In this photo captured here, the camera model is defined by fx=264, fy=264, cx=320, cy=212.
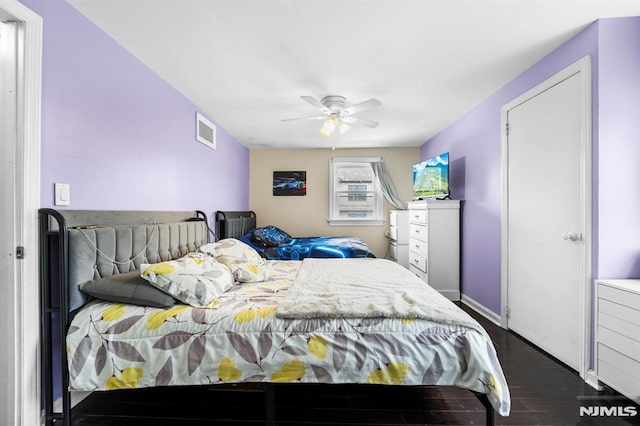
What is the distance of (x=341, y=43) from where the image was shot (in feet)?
6.22

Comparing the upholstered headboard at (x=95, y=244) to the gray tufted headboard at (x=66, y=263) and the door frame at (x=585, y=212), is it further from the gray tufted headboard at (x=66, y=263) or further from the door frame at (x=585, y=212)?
the door frame at (x=585, y=212)

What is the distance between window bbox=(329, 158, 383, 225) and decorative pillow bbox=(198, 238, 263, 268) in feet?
9.31

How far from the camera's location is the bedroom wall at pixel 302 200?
5.15m

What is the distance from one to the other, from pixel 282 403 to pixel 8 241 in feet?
5.60

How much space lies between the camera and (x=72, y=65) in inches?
60.7

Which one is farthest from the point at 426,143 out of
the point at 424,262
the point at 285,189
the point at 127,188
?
the point at 127,188

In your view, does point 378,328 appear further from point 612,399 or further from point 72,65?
point 72,65

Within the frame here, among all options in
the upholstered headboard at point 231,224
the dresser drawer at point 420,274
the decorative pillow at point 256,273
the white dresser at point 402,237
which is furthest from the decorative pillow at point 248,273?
the white dresser at point 402,237

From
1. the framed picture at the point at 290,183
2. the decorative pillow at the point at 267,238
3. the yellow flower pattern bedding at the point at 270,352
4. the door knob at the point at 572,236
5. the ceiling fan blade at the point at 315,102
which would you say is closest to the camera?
the yellow flower pattern bedding at the point at 270,352

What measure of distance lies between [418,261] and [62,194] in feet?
12.4

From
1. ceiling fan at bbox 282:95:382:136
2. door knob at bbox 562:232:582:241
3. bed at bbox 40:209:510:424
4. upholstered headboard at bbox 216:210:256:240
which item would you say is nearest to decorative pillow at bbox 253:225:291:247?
upholstered headboard at bbox 216:210:256:240

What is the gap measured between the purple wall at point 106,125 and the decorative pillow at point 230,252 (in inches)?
23.4

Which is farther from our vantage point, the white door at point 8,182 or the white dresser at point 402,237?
the white dresser at point 402,237

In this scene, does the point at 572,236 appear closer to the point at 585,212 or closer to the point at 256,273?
the point at 585,212
